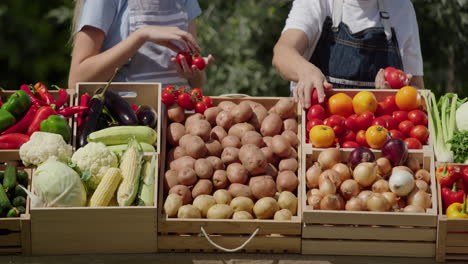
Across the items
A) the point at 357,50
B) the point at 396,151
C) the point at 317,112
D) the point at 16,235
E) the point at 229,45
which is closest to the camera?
the point at 16,235

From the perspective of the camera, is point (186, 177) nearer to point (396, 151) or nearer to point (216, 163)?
point (216, 163)

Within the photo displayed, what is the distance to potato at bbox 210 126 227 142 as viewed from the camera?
13.6 feet

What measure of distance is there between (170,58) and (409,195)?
189cm

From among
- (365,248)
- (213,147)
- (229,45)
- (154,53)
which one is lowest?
(365,248)

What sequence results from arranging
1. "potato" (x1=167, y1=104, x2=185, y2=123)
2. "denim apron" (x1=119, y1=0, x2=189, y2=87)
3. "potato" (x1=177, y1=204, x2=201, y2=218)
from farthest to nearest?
"denim apron" (x1=119, y1=0, x2=189, y2=87) → "potato" (x1=167, y1=104, x2=185, y2=123) → "potato" (x1=177, y1=204, x2=201, y2=218)

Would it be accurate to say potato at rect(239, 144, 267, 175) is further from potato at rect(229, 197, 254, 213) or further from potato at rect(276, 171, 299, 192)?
potato at rect(229, 197, 254, 213)

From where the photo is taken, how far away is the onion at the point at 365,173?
12.2ft

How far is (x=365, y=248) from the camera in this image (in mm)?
3670

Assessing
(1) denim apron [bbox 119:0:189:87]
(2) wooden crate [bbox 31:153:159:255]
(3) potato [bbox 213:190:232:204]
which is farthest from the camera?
(1) denim apron [bbox 119:0:189:87]

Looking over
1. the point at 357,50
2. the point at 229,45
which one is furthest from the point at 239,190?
the point at 229,45

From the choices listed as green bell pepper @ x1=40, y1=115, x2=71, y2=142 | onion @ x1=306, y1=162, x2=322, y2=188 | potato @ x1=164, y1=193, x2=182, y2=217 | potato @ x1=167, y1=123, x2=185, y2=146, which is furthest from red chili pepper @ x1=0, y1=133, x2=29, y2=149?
onion @ x1=306, y1=162, x2=322, y2=188

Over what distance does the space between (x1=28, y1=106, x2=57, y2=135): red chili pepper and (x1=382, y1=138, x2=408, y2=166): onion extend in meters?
1.82

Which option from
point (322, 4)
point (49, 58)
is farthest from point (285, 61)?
point (49, 58)

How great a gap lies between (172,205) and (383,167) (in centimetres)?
110
